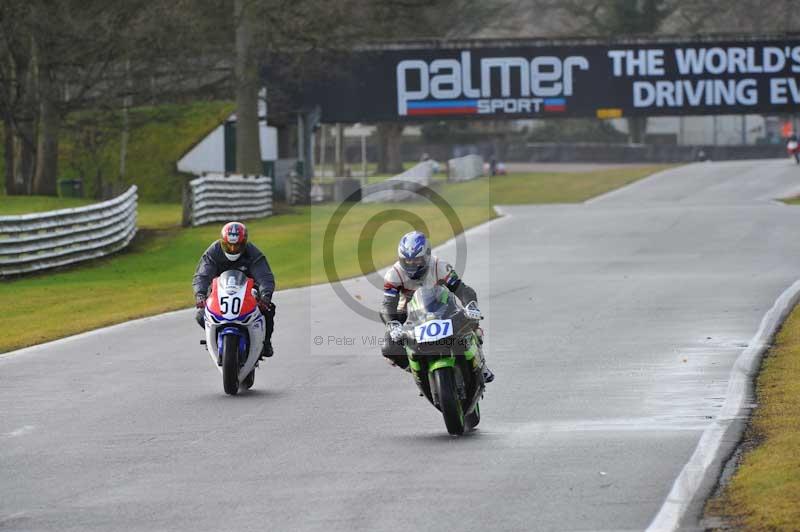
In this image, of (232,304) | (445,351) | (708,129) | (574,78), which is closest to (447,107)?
(574,78)

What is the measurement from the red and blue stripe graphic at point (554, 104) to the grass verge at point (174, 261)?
12.7 ft

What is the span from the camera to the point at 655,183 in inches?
2267

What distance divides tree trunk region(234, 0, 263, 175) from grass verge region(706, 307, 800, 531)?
115 feet

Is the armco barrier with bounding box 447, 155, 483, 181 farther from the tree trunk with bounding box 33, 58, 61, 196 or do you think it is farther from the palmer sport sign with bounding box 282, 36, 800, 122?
the tree trunk with bounding box 33, 58, 61, 196

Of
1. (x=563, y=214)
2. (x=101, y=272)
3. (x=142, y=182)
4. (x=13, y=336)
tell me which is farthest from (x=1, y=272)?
(x=142, y=182)

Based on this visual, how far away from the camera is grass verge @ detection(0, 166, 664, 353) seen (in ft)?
71.7

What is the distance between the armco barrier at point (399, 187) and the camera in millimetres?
54656

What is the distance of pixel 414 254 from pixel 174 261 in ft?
70.3

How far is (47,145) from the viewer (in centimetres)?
4591

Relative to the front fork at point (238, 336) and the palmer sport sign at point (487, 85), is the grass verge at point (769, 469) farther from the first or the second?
the palmer sport sign at point (487, 85)

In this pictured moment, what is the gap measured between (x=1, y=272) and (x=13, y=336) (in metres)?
8.48

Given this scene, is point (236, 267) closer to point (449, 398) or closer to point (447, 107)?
point (449, 398)

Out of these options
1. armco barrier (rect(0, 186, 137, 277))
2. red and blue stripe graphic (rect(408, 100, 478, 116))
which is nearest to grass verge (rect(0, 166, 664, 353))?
armco barrier (rect(0, 186, 137, 277))

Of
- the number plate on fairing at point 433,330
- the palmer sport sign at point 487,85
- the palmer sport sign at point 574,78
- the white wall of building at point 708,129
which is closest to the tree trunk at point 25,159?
the palmer sport sign at point 574,78
